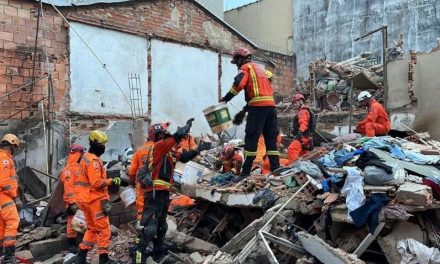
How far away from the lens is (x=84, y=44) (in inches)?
464

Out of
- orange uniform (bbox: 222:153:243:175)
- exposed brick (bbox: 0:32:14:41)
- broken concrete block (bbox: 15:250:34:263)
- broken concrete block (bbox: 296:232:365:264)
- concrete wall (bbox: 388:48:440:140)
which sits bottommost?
broken concrete block (bbox: 15:250:34:263)

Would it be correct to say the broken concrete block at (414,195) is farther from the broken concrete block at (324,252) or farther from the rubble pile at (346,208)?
the broken concrete block at (324,252)

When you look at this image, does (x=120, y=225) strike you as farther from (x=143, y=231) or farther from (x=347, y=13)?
(x=347, y=13)

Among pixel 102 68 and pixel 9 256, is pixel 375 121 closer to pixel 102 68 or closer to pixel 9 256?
pixel 9 256

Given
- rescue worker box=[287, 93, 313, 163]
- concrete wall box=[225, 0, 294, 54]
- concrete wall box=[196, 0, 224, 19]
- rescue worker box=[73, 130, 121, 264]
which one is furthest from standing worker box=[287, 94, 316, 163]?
concrete wall box=[196, 0, 224, 19]

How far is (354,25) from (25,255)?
47.2 ft

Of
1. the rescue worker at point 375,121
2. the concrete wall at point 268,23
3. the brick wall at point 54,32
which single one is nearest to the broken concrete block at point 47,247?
the brick wall at point 54,32

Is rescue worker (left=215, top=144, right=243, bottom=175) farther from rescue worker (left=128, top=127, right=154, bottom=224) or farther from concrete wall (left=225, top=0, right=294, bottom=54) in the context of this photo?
concrete wall (left=225, top=0, right=294, bottom=54)

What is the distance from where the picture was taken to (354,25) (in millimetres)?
16984

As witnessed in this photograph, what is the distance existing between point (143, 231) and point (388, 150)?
3.34 meters

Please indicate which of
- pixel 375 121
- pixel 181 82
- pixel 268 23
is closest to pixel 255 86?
pixel 375 121

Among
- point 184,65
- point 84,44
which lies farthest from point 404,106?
point 84,44

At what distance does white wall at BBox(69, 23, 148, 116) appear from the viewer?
1171 centimetres

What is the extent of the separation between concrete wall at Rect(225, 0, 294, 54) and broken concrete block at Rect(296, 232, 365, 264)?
50.3 feet
